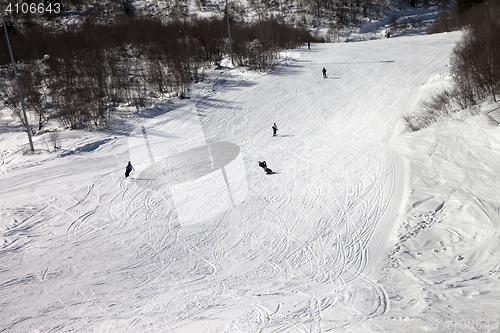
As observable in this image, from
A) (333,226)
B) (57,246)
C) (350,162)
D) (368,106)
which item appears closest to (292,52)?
(368,106)

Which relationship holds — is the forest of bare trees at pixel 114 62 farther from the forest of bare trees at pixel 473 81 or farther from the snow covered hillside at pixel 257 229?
the forest of bare trees at pixel 473 81
